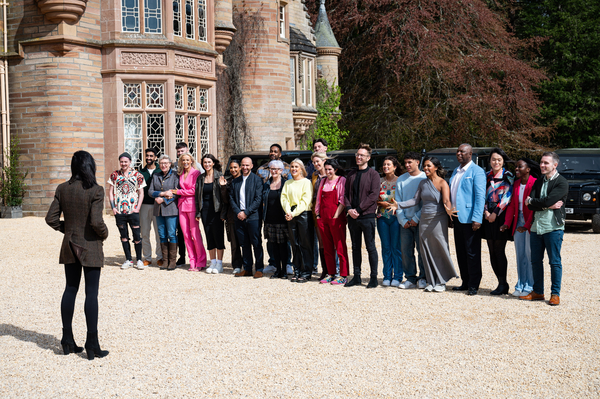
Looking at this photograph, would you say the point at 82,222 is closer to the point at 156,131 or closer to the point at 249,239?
the point at 249,239

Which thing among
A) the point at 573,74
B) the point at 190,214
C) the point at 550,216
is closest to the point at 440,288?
the point at 550,216

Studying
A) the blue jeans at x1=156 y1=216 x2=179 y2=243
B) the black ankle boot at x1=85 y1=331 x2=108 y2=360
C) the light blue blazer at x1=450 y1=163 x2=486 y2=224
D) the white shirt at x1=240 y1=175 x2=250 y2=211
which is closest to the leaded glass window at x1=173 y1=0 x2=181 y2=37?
the blue jeans at x1=156 y1=216 x2=179 y2=243

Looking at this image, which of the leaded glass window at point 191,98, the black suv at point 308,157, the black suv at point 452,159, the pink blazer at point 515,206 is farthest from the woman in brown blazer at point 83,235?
the leaded glass window at point 191,98

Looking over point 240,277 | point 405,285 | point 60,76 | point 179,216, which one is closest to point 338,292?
point 405,285

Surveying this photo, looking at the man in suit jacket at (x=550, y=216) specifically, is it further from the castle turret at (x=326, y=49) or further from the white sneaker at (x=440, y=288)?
the castle turret at (x=326, y=49)

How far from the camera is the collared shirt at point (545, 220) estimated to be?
7.39 metres

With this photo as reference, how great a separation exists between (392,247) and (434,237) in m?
0.72

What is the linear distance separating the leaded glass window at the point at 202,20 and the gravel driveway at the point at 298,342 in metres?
11.6

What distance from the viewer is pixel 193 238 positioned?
33.7 ft

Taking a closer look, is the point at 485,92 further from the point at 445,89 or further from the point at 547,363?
the point at 547,363

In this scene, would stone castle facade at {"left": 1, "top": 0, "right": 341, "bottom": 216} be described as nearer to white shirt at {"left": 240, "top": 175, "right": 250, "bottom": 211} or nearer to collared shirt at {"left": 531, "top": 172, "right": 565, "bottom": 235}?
white shirt at {"left": 240, "top": 175, "right": 250, "bottom": 211}

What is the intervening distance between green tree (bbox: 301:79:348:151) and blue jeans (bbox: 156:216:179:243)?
56.6ft

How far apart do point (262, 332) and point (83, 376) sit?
5.82ft

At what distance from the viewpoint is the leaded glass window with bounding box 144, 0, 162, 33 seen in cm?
1769
